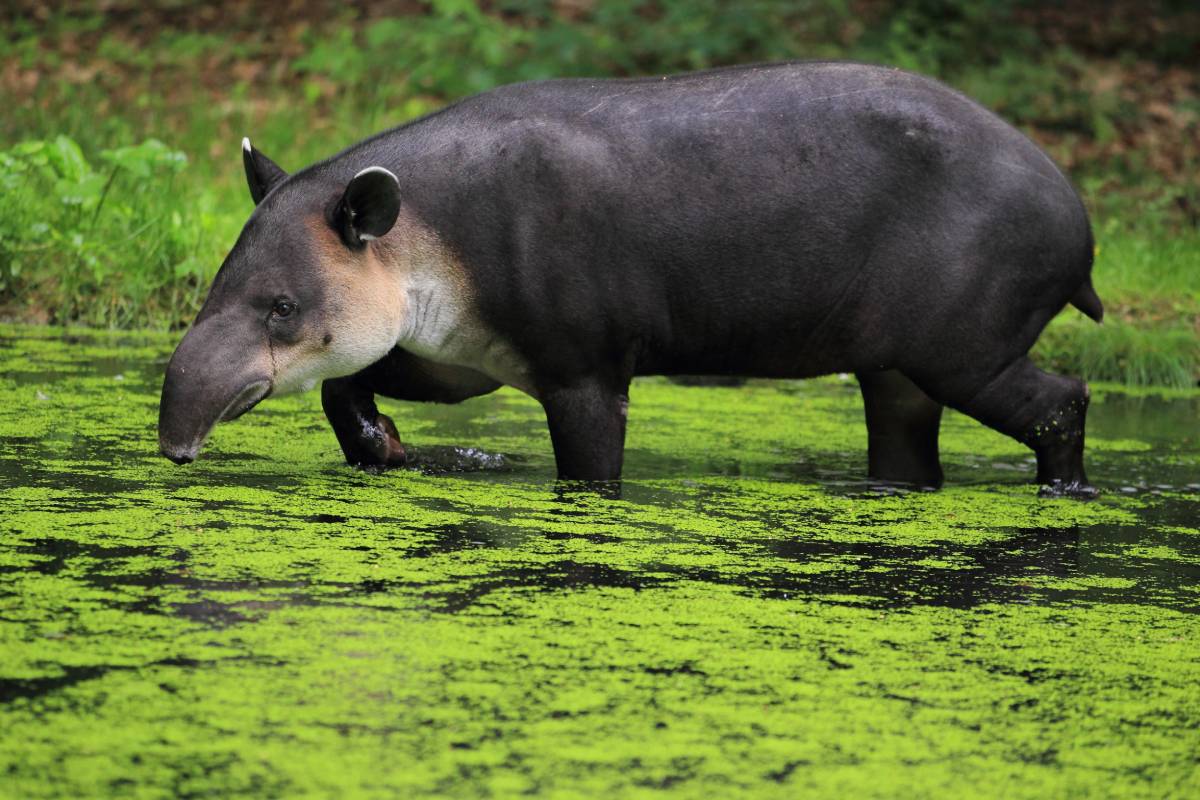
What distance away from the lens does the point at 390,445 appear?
5617mm

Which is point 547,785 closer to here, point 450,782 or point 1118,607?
point 450,782

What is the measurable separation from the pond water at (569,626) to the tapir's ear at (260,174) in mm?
799

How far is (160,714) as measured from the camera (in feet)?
9.90

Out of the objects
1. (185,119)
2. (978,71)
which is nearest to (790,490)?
(185,119)

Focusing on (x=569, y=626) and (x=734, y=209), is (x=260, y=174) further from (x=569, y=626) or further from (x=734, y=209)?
(x=569, y=626)

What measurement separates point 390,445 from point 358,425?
12cm

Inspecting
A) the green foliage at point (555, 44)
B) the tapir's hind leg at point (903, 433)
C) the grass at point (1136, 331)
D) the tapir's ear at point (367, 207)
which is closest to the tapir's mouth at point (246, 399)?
the tapir's ear at point (367, 207)

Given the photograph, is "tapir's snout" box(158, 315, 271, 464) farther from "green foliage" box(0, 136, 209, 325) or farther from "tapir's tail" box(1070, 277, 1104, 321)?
"green foliage" box(0, 136, 209, 325)

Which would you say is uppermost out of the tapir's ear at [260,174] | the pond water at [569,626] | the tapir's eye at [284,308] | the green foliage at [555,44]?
the green foliage at [555,44]

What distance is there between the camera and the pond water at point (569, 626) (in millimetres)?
2918

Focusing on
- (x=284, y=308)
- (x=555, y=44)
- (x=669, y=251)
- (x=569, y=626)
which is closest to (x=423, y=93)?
(x=555, y=44)

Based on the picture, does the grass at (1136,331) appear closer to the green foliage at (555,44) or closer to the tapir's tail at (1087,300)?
the tapir's tail at (1087,300)

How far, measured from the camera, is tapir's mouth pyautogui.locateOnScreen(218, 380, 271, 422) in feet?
16.3

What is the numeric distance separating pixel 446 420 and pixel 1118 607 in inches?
124
